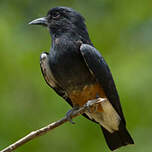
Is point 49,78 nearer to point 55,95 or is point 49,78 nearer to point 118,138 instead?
point 55,95

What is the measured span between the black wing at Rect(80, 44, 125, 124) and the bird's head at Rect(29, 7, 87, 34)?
0.53 meters

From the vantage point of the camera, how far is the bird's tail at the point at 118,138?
7484mm

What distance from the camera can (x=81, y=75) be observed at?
23.5 feet

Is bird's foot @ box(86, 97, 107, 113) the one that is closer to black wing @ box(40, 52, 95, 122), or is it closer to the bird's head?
black wing @ box(40, 52, 95, 122)

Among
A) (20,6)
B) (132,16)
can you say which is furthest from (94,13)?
(20,6)

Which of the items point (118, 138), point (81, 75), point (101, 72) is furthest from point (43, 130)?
point (118, 138)

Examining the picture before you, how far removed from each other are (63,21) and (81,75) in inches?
40.5

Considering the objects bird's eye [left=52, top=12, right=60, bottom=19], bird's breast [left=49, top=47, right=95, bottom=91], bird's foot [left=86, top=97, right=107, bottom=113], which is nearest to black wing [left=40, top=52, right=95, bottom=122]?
bird's breast [left=49, top=47, right=95, bottom=91]

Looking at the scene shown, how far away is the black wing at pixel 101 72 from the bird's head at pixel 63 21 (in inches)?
21.0

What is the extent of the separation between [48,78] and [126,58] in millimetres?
1586

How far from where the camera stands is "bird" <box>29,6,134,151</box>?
716 centimetres

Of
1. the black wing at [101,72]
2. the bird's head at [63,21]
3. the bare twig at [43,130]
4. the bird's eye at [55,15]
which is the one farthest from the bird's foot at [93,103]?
the bird's eye at [55,15]

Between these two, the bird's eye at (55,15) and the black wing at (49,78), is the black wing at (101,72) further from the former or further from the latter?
the bird's eye at (55,15)

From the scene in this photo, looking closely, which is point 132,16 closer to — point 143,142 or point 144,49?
point 144,49
